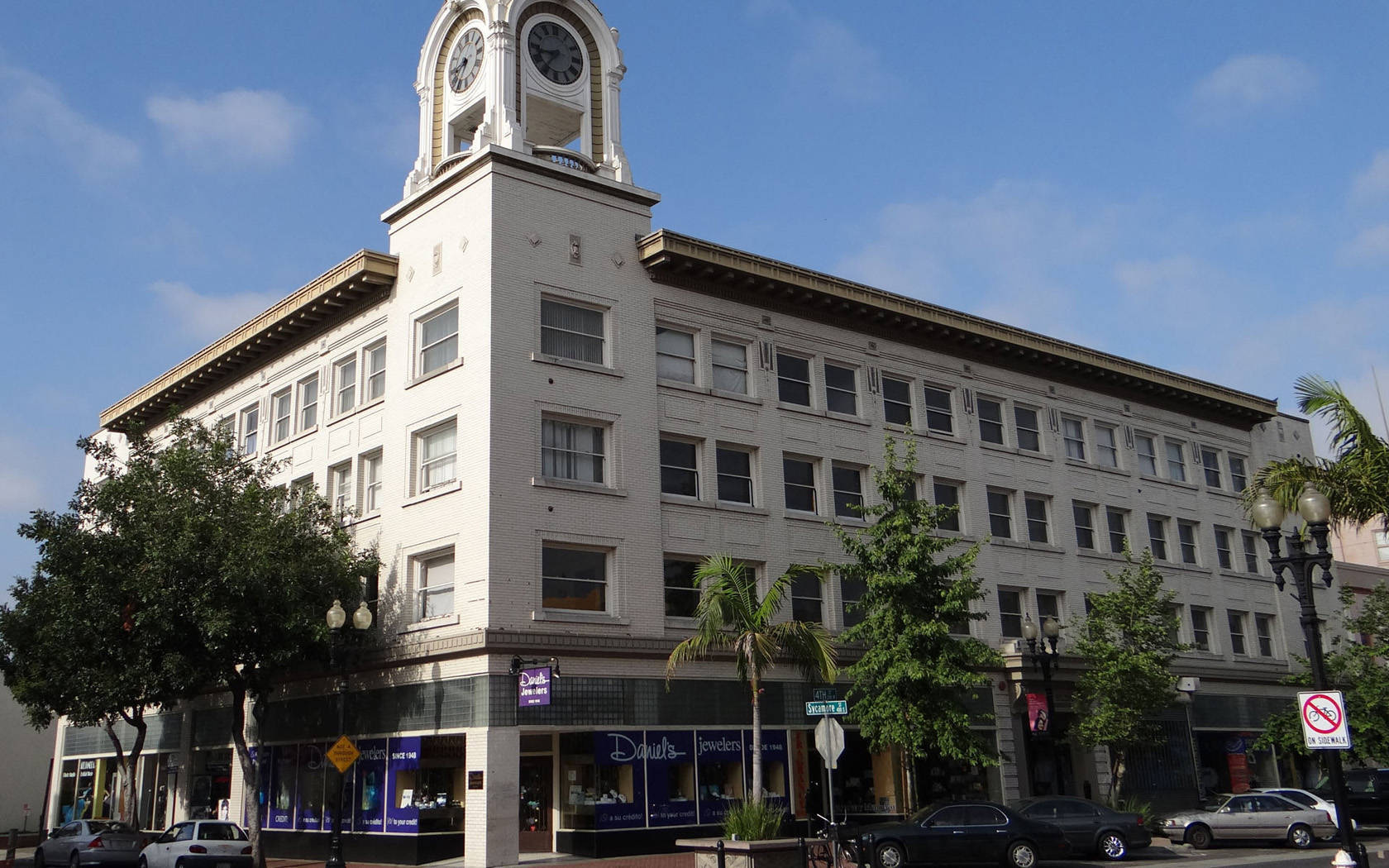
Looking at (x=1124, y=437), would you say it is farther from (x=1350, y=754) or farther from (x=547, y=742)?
(x=547, y=742)

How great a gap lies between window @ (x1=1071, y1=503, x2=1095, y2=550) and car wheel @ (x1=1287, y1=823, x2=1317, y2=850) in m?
12.6

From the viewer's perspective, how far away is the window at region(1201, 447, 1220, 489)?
46438 millimetres

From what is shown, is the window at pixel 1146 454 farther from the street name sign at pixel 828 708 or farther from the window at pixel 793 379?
the street name sign at pixel 828 708

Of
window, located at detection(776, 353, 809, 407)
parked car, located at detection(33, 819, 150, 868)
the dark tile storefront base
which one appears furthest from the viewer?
window, located at detection(776, 353, 809, 407)

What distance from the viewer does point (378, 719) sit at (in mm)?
29250

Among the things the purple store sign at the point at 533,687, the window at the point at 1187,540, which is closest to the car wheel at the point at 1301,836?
the window at the point at 1187,540

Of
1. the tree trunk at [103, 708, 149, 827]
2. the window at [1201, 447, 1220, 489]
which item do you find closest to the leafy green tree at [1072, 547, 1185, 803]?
the window at [1201, 447, 1220, 489]

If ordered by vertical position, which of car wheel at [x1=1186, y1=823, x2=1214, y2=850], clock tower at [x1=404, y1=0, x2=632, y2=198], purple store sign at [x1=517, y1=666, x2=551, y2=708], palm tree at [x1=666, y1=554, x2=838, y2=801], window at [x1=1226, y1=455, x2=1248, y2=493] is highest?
clock tower at [x1=404, y1=0, x2=632, y2=198]

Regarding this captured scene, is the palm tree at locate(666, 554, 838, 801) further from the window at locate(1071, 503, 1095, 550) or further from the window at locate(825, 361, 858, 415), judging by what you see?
the window at locate(1071, 503, 1095, 550)

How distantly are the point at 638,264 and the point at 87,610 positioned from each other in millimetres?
16186

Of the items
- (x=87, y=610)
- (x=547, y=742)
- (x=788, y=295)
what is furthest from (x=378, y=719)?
(x=788, y=295)

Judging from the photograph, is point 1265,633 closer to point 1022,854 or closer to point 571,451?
point 1022,854

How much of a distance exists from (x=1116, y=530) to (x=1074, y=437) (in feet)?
11.8

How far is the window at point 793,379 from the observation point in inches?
1347
